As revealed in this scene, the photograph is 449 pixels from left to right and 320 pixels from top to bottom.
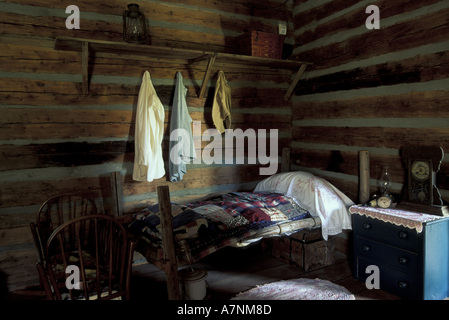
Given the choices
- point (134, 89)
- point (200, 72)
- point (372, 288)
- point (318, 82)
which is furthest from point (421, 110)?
point (134, 89)

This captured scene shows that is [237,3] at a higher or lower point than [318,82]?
higher

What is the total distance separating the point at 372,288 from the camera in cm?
328

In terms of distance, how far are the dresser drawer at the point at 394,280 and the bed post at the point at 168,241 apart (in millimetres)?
1863

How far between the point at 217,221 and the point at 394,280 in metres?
1.68

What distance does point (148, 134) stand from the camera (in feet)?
11.8

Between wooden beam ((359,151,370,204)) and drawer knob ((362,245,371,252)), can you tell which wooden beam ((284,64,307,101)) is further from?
drawer knob ((362,245,371,252))

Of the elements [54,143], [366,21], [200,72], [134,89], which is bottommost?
[54,143]

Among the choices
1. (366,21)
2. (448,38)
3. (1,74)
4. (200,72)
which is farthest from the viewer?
(200,72)

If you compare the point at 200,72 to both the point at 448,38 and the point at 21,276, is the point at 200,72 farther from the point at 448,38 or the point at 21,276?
the point at 21,276

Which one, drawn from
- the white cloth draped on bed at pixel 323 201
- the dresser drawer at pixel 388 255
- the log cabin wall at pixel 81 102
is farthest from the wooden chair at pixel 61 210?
the dresser drawer at pixel 388 255

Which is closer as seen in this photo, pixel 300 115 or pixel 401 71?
pixel 401 71

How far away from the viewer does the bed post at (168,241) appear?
8.79 ft

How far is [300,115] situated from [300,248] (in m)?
1.94

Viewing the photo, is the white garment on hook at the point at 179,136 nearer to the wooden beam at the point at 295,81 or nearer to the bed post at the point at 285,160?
the bed post at the point at 285,160
